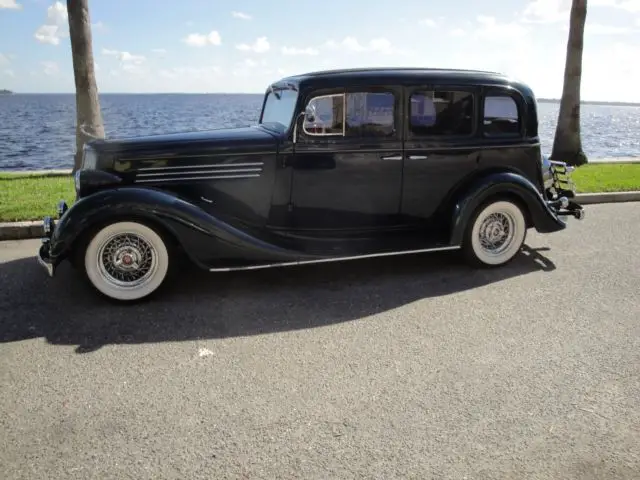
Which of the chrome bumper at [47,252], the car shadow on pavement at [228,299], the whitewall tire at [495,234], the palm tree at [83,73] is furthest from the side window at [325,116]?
the palm tree at [83,73]

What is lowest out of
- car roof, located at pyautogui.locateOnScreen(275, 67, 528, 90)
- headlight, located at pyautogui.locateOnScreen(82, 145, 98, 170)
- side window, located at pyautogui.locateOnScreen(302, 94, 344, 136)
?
headlight, located at pyautogui.locateOnScreen(82, 145, 98, 170)

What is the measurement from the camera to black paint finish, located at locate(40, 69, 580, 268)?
4.46m

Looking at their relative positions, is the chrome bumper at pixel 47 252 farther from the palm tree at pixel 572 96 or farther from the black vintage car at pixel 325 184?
the palm tree at pixel 572 96

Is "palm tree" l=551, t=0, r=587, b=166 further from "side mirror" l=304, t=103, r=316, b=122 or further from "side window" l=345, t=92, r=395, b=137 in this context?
"side mirror" l=304, t=103, r=316, b=122

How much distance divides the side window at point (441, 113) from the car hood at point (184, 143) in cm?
139

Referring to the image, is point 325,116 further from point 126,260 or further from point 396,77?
point 126,260

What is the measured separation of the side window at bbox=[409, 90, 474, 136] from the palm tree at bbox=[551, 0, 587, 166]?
809 cm

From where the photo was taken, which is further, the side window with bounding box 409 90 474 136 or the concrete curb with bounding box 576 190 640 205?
the concrete curb with bounding box 576 190 640 205

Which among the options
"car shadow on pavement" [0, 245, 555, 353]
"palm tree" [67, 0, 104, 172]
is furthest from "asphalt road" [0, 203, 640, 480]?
"palm tree" [67, 0, 104, 172]

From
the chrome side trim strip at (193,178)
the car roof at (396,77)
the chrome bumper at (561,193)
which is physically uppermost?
the car roof at (396,77)

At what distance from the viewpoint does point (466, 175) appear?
541cm

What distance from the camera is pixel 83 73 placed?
9.61m

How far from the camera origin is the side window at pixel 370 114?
502cm

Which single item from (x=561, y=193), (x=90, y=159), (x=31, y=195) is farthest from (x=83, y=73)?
(x=561, y=193)
